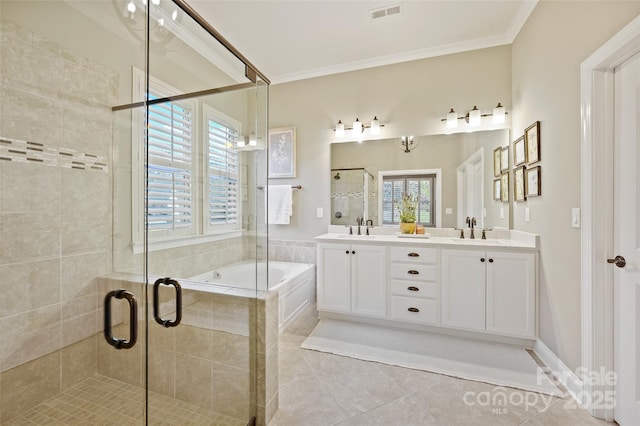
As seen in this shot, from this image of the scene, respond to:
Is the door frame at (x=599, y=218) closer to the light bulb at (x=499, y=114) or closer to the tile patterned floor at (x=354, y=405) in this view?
the tile patterned floor at (x=354, y=405)

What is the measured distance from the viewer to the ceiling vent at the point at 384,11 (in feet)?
7.48

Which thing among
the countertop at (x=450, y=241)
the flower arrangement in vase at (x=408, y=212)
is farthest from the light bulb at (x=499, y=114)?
the countertop at (x=450, y=241)

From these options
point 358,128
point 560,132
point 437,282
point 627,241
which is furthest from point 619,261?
point 358,128

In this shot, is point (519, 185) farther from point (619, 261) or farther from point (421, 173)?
point (619, 261)

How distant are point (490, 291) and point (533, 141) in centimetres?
130

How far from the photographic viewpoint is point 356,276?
2.67 metres

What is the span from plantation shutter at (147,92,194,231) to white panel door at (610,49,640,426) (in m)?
2.55

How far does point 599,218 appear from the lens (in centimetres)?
148

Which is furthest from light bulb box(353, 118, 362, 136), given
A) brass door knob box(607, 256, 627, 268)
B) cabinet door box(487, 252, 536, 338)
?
brass door knob box(607, 256, 627, 268)

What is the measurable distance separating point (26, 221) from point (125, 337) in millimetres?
839

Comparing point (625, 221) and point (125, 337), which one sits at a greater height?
point (625, 221)

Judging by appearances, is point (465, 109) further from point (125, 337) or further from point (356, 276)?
point (125, 337)

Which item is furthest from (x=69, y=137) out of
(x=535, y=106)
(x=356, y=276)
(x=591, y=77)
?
(x=535, y=106)

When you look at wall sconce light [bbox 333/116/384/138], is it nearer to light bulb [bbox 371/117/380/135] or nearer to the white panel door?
light bulb [bbox 371/117/380/135]
